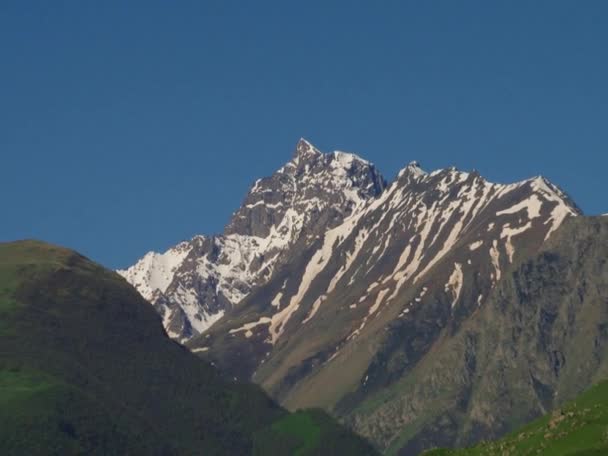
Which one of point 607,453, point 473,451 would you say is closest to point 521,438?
point 473,451

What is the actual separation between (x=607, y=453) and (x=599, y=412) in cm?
915

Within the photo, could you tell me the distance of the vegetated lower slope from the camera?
84188 millimetres

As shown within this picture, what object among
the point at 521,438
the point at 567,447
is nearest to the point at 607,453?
the point at 567,447

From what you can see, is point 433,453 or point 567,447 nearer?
point 567,447

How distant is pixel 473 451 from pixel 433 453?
3174 millimetres

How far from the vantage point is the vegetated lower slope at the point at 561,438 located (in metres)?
84.2

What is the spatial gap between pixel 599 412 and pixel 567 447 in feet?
20.8

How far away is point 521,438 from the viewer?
299 feet

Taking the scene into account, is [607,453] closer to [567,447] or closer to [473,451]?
[567,447]

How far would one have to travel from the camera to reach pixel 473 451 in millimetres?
90688

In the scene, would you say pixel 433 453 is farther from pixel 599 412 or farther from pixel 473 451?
pixel 599 412

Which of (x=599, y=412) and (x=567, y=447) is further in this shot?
(x=599, y=412)

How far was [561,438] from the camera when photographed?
86250 mm

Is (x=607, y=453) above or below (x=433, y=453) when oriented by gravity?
below
